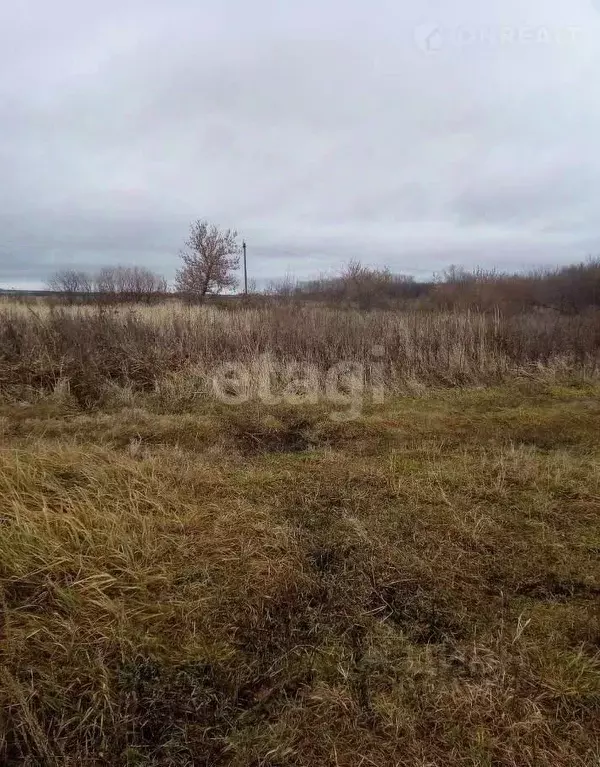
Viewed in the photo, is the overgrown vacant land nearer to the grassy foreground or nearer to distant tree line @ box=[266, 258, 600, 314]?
the grassy foreground

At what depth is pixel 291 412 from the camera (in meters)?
6.59

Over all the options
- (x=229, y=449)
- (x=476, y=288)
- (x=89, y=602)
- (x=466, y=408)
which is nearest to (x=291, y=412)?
(x=229, y=449)

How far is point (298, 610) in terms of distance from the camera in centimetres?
239

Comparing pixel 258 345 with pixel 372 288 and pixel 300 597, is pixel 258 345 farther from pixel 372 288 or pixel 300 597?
pixel 372 288

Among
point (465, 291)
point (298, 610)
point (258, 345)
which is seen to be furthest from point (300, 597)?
point (465, 291)

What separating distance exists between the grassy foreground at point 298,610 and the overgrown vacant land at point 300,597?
0.4 inches

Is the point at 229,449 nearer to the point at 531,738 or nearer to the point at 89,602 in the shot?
the point at 89,602

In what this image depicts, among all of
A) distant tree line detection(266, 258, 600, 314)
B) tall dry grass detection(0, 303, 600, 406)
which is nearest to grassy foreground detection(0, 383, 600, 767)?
tall dry grass detection(0, 303, 600, 406)

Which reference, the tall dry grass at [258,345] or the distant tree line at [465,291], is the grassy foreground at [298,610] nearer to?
the tall dry grass at [258,345]

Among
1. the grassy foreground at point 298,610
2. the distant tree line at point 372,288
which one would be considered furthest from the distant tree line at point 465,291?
the grassy foreground at point 298,610

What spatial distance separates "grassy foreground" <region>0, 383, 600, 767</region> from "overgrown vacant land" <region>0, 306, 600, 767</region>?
0.01 meters

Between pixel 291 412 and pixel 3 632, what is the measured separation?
15.3 feet

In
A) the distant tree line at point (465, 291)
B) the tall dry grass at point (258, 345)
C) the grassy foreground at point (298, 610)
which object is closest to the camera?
the grassy foreground at point (298, 610)

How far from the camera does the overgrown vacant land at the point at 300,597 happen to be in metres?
1.75
